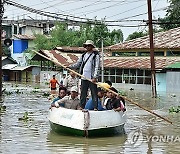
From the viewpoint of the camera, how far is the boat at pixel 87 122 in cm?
1316

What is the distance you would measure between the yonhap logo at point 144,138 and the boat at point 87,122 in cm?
55

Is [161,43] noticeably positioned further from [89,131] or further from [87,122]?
[87,122]

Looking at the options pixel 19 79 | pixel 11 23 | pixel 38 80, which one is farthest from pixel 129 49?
pixel 11 23

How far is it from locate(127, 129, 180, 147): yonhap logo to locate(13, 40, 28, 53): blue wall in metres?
69.3

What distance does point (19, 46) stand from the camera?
83.4 metres

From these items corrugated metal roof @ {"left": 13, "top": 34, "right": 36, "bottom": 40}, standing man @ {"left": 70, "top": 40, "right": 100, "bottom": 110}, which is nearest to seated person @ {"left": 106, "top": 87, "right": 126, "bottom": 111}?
standing man @ {"left": 70, "top": 40, "right": 100, "bottom": 110}

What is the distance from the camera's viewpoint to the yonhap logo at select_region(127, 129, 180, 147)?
1355 centimetres

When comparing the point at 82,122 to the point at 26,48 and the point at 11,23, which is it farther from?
the point at 11,23

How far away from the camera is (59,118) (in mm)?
13883

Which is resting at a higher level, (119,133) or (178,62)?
(178,62)

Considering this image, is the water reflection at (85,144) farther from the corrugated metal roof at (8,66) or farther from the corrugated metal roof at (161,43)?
the corrugated metal roof at (8,66)

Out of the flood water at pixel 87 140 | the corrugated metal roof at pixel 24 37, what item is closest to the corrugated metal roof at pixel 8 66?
the corrugated metal roof at pixel 24 37

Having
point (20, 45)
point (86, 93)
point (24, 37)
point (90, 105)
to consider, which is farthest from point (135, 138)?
point (20, 45)

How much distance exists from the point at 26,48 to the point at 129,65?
1562 inches
